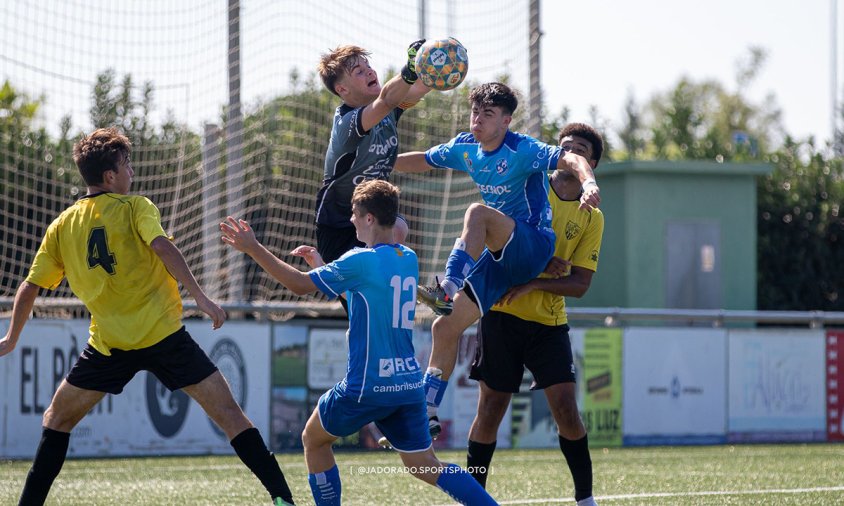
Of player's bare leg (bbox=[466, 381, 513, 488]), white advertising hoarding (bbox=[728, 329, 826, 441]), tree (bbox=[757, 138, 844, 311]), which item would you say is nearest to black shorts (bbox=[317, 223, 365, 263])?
player's bare leg (bbox=[466, 381, 513, 488])

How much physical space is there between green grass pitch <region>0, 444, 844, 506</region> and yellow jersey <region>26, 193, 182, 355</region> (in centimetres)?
201

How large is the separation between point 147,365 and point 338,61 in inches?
79.3

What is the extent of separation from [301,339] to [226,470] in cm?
230

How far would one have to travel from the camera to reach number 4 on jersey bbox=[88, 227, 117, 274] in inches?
Answer: 251

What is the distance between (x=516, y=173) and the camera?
6949mm

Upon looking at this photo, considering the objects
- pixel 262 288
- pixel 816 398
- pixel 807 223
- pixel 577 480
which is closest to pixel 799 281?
pixel 807 223

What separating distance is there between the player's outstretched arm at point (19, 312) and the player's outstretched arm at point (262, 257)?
1.37 meters

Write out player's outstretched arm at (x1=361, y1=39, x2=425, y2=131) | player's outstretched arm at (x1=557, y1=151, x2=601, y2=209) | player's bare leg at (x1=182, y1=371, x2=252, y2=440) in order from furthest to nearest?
player's outstretched arm at (x1=361, y1=39, x2=425, y2=131) < player's bare leg at (x1=182, y1=371, x2=252, y2=440) < player's outstretched arm at (x1=557, y1=151, x2=601, y2=209)

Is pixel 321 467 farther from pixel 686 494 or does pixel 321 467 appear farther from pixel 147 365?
pixel 686 494

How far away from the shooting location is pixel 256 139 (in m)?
14.5

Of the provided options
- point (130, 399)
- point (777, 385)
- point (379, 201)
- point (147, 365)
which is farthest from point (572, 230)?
point (777, 385)

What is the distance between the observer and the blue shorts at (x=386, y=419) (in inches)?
227

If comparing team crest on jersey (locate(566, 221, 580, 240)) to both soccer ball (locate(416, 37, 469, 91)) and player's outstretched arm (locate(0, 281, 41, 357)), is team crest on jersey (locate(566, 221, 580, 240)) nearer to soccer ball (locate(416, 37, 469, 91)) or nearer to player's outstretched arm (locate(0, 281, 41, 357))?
soccer ball (locate(416, 37, 469, 91))

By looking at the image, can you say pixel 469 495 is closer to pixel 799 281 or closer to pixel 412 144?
pixel 412 144
